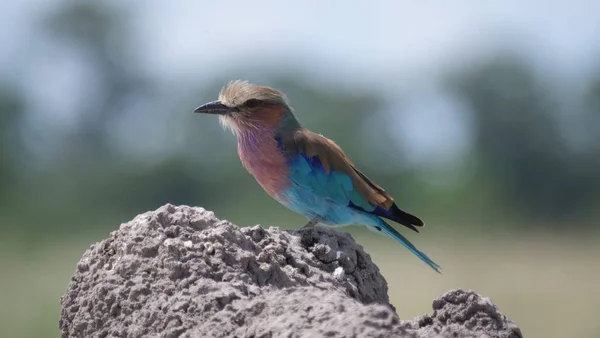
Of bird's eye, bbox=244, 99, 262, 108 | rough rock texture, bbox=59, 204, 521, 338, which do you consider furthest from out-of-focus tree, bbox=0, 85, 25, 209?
rough rock texture, bbox=59, 204, 521, 338

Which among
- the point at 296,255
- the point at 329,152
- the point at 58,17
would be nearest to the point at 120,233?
the point at 296,255

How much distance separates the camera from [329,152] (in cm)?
578

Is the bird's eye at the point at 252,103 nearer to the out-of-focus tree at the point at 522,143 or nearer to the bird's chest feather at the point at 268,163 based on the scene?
the bird's chest feather at the point at 268,163

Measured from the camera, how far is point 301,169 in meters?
5.71

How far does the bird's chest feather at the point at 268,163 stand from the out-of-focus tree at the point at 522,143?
1291cm

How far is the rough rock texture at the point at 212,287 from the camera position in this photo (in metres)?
3.32

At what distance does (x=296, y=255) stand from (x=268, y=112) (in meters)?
2.03

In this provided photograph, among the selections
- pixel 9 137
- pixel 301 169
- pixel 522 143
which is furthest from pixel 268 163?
pixel 522 143

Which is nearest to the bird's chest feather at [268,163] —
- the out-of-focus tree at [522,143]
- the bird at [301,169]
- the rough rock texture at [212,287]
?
the bird at [301,169]

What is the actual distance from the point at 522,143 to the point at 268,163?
53.3 ft

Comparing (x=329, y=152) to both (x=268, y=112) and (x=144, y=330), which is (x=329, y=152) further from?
(x=144, y=330)

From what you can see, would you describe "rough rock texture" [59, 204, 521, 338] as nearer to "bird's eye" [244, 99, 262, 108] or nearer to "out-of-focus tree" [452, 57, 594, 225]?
"bird's eye" [244, 99, 262, 108]

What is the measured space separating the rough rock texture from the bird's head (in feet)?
5.89

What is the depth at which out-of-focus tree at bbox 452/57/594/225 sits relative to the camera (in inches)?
769
